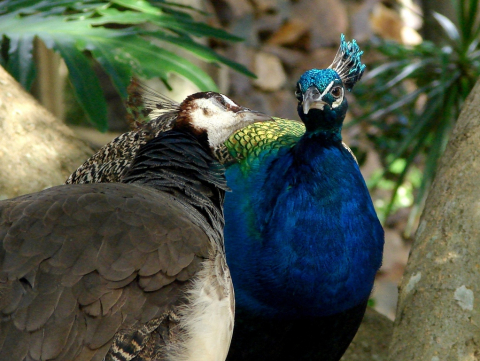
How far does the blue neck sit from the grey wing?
0.48m

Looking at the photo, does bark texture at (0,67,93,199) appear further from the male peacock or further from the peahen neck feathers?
the peahen neck feathers

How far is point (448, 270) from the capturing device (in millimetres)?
2471

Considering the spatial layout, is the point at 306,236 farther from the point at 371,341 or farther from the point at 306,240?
the point at 371,341

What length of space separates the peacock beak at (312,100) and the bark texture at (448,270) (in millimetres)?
634

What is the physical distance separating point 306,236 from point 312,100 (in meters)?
0.55

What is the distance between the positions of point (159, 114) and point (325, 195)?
2.68 ft

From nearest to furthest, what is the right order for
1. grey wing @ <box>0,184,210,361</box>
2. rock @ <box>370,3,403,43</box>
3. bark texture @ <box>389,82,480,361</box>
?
1. grey wing @ <box>0,184,210,361</box>
2. bark texture @ <box>389,82,480,361</box>
3. rock @ <box>370,3,403,43</box>

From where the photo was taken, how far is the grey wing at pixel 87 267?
1768 millimetres

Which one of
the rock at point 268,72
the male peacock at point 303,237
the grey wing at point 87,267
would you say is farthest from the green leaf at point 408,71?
the grey wing at point 87,267

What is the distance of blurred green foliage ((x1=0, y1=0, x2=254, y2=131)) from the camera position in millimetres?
3334

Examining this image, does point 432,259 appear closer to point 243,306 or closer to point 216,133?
point 243,306

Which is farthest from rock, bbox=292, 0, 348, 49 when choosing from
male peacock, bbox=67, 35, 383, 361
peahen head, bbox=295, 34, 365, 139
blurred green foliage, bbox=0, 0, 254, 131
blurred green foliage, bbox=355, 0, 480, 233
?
male peacock, bbox=67, 35, 383, 361

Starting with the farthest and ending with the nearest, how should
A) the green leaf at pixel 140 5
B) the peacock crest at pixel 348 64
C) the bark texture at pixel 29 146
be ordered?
1. the green leaf at pixel 140 5
2. the bark texture at pixel 29 146
3. the peacock crest at pixel 348 64

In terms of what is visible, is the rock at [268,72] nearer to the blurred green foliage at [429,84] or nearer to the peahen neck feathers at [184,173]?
the blurred green foliage at [429,84]
